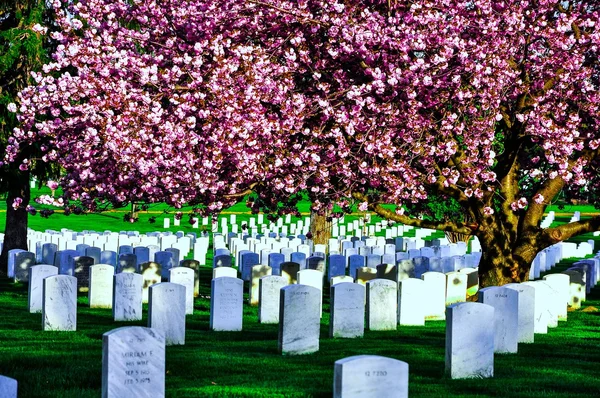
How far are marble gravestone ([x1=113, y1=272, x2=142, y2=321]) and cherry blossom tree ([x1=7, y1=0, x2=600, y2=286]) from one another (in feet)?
5.11

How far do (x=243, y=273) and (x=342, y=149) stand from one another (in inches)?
386

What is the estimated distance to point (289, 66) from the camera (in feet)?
58.3

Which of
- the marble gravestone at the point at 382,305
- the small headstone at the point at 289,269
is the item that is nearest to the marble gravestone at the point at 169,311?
the marble gravestone at the point at 382,305

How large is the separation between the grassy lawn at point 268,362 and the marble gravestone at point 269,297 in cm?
30

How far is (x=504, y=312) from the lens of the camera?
14.6 meters

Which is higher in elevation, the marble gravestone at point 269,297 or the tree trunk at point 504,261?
the tree trunk at point 504,261

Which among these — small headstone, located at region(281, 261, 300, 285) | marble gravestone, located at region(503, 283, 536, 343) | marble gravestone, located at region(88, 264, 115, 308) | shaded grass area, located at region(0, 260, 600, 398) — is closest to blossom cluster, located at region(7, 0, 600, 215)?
marble gravestone, located at region(88, 264, 115, 308)

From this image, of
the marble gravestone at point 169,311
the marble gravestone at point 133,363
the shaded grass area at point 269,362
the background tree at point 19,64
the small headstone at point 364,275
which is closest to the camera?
the marble gravestone at point 133,363

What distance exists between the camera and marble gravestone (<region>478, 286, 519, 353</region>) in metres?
14.5

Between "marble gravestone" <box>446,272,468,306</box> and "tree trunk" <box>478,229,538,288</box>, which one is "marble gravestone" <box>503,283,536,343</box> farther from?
"marble gravestone" <box>446,272,468,306</box>

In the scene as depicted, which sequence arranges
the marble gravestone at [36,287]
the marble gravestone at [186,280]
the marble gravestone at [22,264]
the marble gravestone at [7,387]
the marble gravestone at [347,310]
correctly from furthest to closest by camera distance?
→ the marble gravestone at [22,264]
the marble gravestone at [186,280]
the marble gravestone at [36,287]
the marble gravestone at [347,310]
the marble gravestone at [7,387]

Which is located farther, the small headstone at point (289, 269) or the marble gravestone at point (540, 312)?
the small headstone at point (289, 269)

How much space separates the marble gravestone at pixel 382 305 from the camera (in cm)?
1719

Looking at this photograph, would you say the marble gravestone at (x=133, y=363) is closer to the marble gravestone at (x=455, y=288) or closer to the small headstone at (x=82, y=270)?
the marble gravestone at (x=455, y=288)
